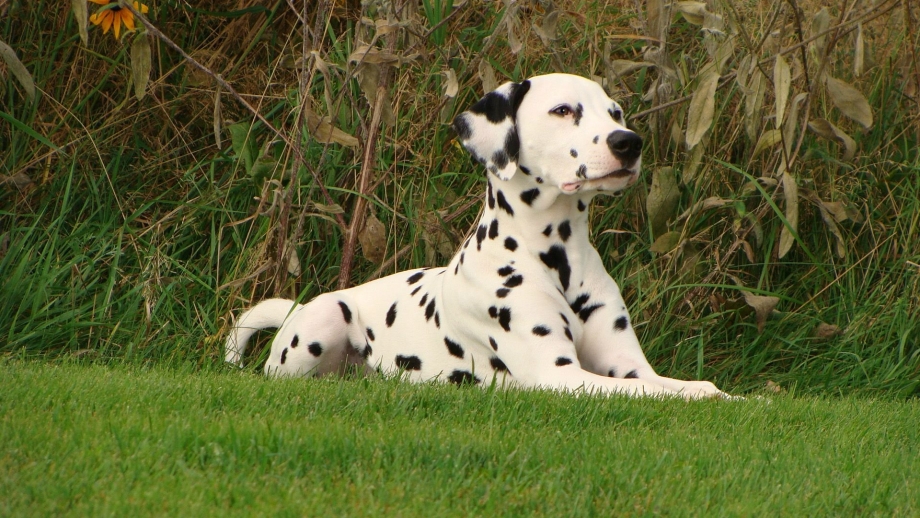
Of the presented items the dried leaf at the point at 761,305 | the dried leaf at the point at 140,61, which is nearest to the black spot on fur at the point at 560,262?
the dried leaf at the point at 761,305

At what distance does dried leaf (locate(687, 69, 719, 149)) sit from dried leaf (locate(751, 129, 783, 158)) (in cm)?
69

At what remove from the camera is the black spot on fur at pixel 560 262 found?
462cm

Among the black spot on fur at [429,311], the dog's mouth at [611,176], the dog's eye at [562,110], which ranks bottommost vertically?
the black spot on fur at [429,311]

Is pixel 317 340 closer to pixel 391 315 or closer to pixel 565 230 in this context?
pixel 391 315

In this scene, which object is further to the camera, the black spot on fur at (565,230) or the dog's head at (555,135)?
the black spot on fur at (565,230)

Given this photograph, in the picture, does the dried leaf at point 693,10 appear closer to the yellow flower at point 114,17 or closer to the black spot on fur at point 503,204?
the black spot on fur at point 503,204

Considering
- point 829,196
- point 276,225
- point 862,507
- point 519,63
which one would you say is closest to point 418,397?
point 862,507

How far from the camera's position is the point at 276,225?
228 inches

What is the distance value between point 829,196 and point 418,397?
3.23 m

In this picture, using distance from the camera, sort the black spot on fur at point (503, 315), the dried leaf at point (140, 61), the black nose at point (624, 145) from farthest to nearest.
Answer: the dried leaf at point (140, 61) < the black spot on fur at point (503, 315) < the black nose at point (624, 145)

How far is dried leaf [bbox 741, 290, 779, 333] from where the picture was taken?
5566mm

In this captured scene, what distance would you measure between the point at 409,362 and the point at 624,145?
147 centimetres

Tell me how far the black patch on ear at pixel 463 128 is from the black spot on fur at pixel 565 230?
1.86 feet

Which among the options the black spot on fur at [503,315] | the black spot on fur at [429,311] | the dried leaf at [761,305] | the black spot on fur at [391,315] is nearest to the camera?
the black spot on fur at [503,315]
